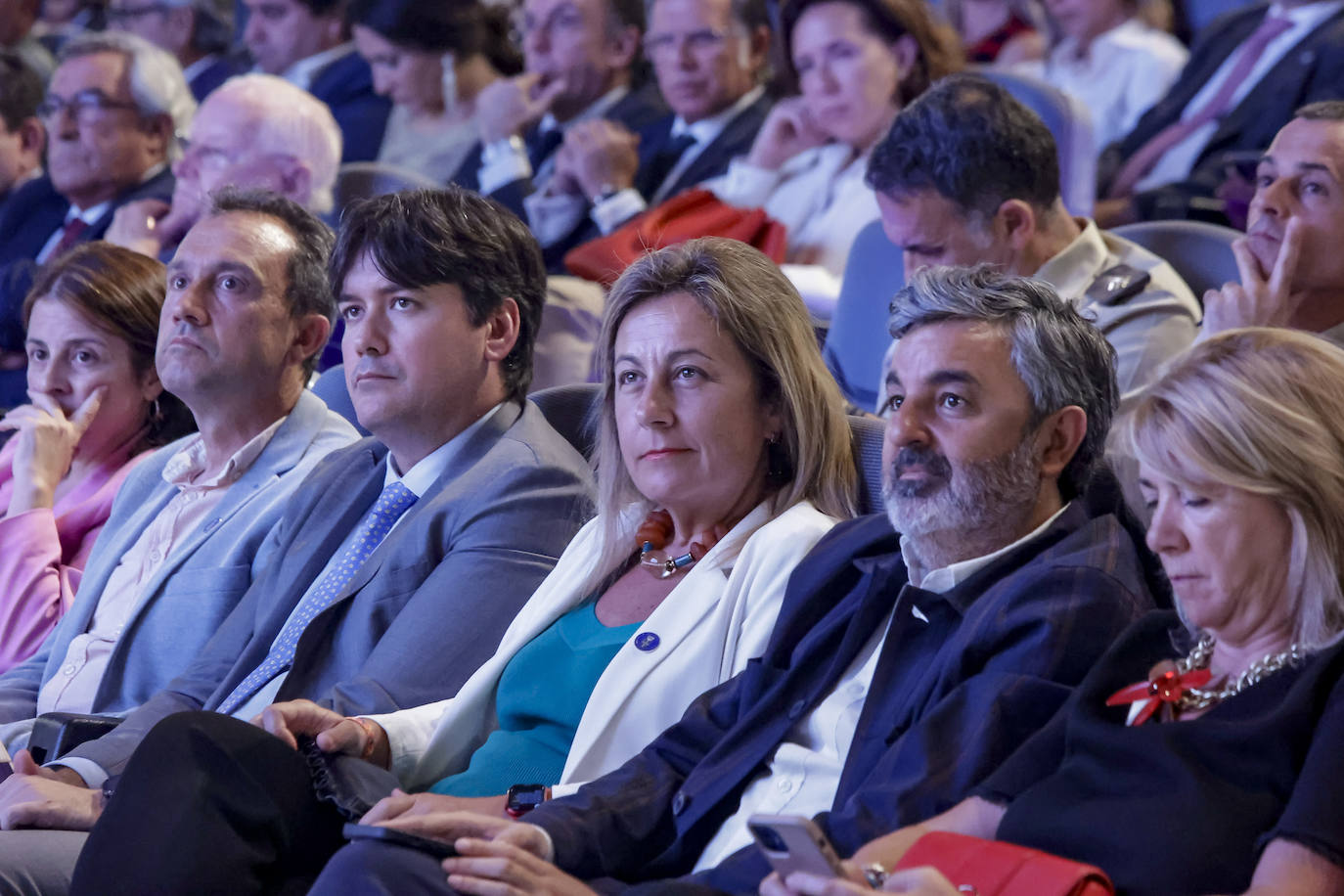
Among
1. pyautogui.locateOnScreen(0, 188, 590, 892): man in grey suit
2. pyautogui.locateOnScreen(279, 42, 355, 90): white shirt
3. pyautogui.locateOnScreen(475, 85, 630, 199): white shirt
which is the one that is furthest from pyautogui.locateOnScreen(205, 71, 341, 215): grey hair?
pyautogui.locateOnScreen(279, 42, 355, 90): white shirt

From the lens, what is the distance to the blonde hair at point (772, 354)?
219 cm

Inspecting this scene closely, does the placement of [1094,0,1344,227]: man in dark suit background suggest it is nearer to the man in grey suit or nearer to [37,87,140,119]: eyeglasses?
the man in grey suit

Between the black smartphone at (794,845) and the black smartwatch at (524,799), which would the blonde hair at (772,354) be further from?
the black smartphone at (794,845)

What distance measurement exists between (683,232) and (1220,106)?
69.1 inches

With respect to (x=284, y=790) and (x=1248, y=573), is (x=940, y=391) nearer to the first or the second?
(x=1248, y=573)

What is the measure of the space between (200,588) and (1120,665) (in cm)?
169

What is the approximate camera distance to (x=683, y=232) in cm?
393

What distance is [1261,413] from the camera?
4.95ft

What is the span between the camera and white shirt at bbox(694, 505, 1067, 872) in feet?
5.92

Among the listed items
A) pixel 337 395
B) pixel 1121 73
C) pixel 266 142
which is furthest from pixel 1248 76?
pixel 337 395

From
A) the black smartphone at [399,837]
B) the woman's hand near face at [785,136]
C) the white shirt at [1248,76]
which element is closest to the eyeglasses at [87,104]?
the woman's hand near face at [785,136]

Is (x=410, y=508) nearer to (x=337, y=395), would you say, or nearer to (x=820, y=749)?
(x=337, y=395)

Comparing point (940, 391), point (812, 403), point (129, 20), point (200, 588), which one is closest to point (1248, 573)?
point (940, 391)

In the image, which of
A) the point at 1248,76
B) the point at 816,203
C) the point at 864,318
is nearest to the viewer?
the point at 864,318
